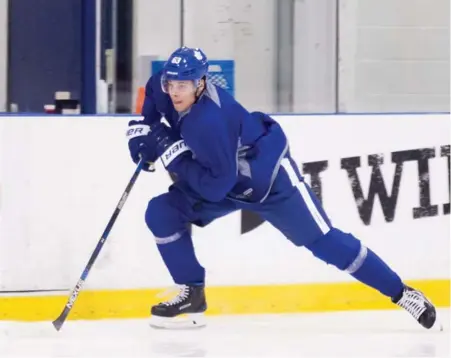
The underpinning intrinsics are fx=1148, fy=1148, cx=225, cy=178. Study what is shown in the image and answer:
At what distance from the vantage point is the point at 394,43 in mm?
4680

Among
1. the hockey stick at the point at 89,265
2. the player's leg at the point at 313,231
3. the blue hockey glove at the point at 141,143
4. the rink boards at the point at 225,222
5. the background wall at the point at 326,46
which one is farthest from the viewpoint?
the background wall at the point at 326,46

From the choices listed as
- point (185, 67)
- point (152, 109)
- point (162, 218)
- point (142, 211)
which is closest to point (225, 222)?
point (142, 211)

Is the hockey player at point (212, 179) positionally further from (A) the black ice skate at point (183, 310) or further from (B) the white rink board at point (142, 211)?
(B) the white rink board at point (142, 211)

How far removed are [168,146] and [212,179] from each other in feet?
0.54

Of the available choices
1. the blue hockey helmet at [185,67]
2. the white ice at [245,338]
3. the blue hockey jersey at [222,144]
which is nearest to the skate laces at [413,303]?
the white ice at [245,338]

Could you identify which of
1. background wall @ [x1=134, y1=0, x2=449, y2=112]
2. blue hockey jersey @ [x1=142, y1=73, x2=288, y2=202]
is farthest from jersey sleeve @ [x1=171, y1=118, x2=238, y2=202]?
background wall @ [x1=134, y1=0, x2=449, y2=112]

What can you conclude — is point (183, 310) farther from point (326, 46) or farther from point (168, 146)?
point (326, 46)

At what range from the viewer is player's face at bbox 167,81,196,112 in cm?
333

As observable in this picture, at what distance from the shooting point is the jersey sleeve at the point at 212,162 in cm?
328

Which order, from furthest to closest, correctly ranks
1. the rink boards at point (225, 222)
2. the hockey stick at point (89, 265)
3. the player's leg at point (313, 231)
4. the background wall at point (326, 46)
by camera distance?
1. the background wall at point (326, 46)
2. the rink boards at point (225, 222)
3. the hockey stick at point (89, 265)
4. the player's leg at point (313, 231)

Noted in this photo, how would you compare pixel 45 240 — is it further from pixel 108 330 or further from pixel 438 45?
pixel 438 45

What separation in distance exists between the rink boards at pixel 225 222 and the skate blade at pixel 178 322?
344mm

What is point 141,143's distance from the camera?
3.44 metres

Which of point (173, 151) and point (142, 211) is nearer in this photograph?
point (173, 151)
